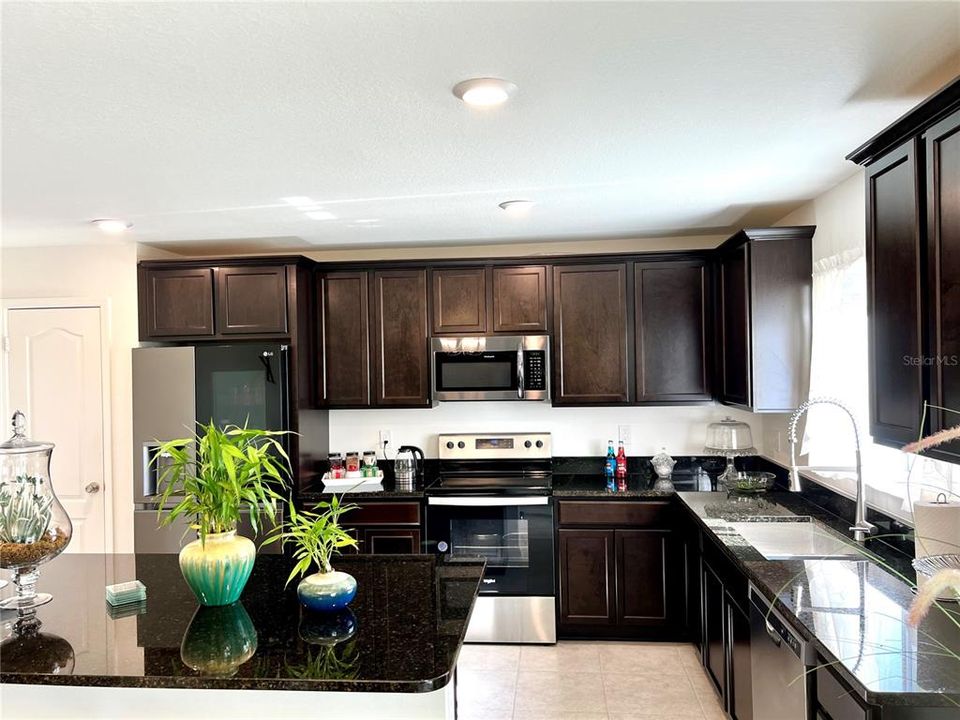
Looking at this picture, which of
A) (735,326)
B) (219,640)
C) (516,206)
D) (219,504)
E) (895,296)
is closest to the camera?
(219,640)

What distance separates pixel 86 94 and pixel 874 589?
282 cm

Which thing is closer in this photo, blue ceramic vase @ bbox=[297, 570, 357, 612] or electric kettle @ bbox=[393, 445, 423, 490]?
blue ceramic vase @ bbox=[297, 570, 357, 612]

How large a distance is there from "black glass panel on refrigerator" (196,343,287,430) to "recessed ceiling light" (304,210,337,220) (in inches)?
33.2

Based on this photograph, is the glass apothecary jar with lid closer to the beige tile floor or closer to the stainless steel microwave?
the beige tile floor

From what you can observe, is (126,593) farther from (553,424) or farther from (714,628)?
(553,424)

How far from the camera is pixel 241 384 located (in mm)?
4117

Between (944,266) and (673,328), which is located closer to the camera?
(944,266)

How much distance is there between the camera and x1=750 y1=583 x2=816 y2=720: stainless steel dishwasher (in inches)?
79.9

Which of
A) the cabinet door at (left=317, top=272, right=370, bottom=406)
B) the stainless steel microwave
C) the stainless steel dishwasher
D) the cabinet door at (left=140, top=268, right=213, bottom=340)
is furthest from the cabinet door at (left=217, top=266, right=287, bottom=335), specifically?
the stainless steel dishwasher

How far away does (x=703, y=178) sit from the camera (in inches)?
124

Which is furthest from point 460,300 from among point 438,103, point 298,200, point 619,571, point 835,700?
point 835,700

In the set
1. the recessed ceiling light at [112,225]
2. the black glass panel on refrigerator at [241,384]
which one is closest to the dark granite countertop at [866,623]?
the black glass panel on refrigerator at [241,384]

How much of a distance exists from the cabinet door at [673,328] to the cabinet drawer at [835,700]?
252 cm

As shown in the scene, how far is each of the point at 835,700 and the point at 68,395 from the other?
4.36 meters
